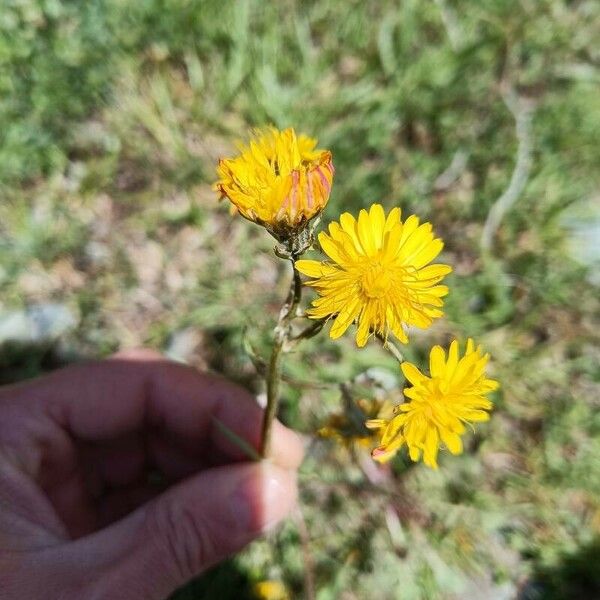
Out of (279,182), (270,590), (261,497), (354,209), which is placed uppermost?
(354,209)

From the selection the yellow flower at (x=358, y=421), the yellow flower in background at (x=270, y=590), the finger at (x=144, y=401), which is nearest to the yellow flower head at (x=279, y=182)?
the yellow flower at (x=358, y=421)

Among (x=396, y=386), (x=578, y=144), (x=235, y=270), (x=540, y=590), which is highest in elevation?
(x=578, y=144)

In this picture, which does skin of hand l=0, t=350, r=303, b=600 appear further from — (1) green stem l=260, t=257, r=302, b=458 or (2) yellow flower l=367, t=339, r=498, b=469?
(2) yellow flower l=367, t=339, r=498, b=469

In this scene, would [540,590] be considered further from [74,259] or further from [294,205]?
[74,259]

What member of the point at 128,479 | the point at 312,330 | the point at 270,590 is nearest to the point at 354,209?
the point at 128,479

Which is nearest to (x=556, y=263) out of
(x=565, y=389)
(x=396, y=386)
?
(x=565, y=389)

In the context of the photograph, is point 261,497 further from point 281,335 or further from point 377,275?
point 377,275
